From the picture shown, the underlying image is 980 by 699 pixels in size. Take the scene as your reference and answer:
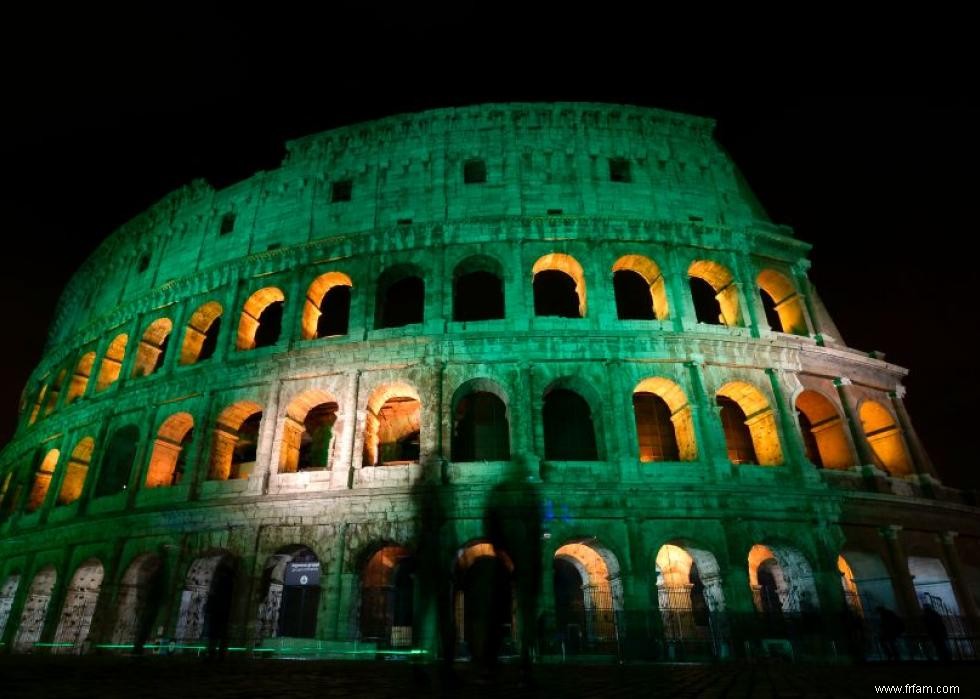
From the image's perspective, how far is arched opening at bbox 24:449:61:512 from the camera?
67.5 feet

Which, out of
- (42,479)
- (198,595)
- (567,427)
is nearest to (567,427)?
(567,427)

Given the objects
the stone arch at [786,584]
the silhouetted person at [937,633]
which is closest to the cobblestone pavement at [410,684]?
the silhouetted person at [937,633]

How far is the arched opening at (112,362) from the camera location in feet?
69.6

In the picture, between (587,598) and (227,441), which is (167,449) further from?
(587,598)

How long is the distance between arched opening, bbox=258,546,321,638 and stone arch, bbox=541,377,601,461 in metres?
7.65

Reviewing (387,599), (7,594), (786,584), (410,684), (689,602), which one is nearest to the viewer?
(410,684)

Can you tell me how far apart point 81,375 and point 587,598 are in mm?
21601

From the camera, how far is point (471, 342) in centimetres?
1570

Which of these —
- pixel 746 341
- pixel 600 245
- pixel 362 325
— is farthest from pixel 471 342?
pixel 746 341

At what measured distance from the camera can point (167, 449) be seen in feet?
58.4

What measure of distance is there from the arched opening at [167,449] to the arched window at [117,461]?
0.90 meters

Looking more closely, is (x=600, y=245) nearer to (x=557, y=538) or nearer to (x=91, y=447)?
(x=557, y=538)

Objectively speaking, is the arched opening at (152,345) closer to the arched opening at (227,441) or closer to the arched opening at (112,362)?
the arched opening at (112,362)

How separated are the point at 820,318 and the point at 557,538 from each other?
11.9m
